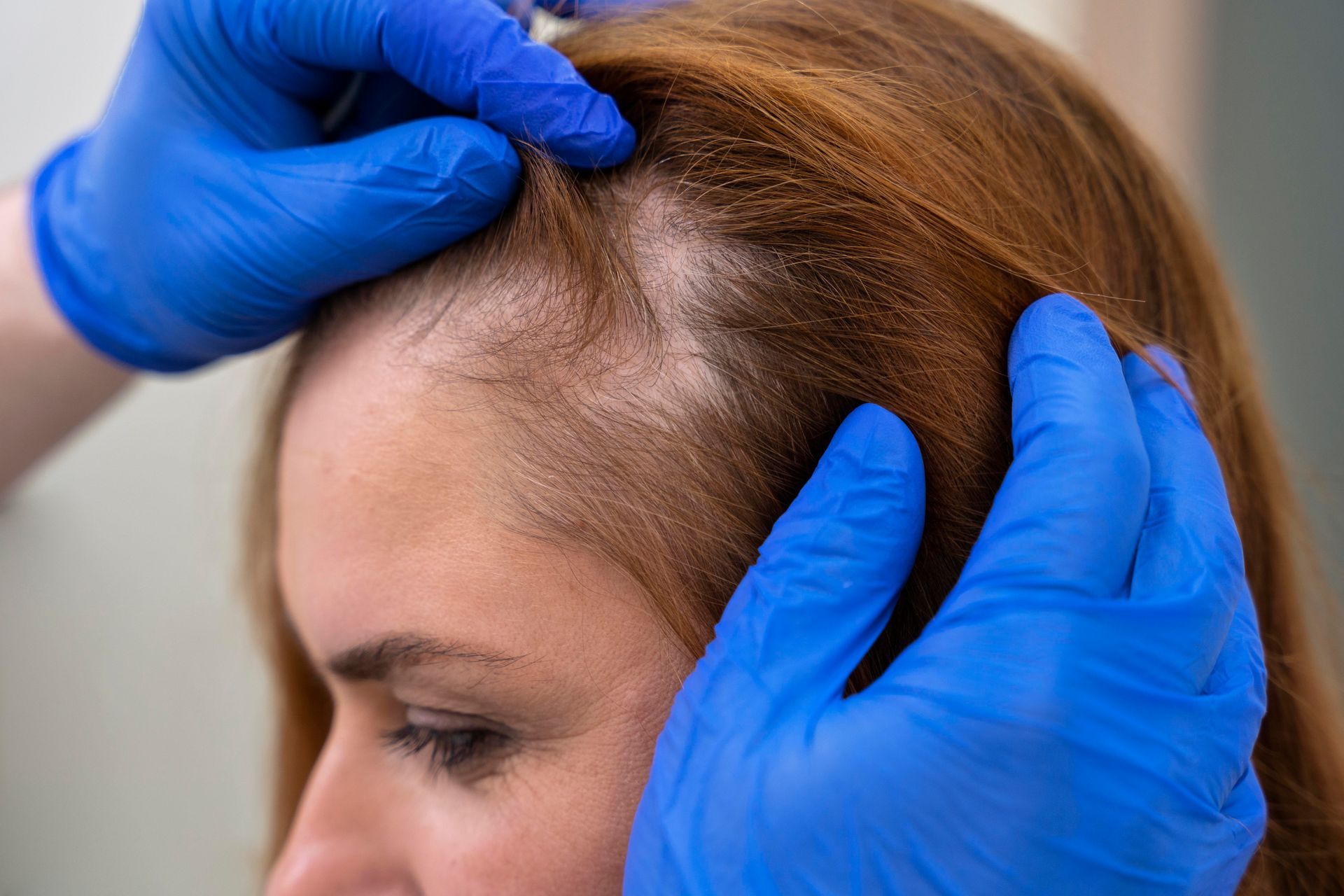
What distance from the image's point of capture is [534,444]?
2.11 ft

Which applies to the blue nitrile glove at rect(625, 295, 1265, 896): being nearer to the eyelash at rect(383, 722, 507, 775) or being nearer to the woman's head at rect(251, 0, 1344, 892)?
the woman's head at rect(251, 0, 1344, 892)

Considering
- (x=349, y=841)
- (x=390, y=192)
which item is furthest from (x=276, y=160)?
(x=349, y=841)

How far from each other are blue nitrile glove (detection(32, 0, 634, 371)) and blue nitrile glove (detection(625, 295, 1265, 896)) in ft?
1.08

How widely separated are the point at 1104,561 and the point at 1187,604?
0.05 meters

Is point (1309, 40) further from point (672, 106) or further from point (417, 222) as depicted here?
point (417, 222)

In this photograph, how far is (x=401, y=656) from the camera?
0.65 meters

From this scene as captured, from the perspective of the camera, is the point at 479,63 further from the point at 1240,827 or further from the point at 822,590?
the point at 1240,827

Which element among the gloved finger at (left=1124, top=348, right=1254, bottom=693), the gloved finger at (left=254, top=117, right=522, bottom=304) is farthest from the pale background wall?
the gloved finger at (left=1124, top=348, right=1254, bottom=693)

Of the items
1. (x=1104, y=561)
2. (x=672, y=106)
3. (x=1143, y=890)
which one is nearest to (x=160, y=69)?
(x=672, y=106)

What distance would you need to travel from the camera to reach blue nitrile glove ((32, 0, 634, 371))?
676 millimetres

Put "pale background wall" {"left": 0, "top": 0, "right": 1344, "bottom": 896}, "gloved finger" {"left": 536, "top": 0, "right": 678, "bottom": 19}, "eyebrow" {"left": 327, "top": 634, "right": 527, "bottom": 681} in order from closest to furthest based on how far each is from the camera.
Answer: "eyebrow" {"left": 327, "top": 634, "right": 527, "bottom": 681}, "gloved finger" {"left": 536, "top": 0, "right": 678, "bottom": 19}, "pale background wall" {"left": 0, "top": 0, "right": 1344, "bottom": 896}

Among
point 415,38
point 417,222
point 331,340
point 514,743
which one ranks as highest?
point 415,38

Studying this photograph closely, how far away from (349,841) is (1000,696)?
0.50 meters

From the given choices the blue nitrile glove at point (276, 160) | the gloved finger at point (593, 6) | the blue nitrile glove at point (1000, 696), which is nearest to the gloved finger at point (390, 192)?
the blue nitrile glove at point (276, 160)
